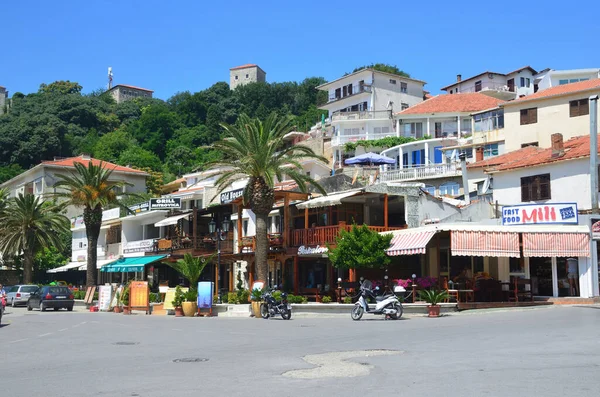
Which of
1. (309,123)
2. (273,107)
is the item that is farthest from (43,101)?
(309,123)

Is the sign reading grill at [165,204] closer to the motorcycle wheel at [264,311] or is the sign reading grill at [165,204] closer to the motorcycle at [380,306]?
the motorcycle wheel at [264,311]

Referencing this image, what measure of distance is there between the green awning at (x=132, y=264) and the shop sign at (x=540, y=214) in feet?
86.9

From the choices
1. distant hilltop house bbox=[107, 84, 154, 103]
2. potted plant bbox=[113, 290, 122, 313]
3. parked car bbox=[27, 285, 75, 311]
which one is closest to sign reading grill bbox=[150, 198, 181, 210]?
parked car bbox=[27, 285, 75, 311]

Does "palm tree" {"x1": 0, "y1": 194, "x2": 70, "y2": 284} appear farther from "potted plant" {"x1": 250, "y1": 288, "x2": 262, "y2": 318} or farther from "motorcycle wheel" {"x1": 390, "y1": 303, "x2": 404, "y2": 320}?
"motorcycle wheel" {"x1": 390, "y1": 303, "x2": 404, "y2": 320}

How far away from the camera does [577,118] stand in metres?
49.9

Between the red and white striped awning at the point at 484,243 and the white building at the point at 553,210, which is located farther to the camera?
the white building at the point at 553,210

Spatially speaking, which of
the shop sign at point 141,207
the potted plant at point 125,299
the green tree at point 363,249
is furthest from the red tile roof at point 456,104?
the potted plant at point 125,299

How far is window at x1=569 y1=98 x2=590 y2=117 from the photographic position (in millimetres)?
49781

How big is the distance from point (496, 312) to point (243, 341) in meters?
12.6

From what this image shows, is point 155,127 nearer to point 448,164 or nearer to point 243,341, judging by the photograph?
point 448,164

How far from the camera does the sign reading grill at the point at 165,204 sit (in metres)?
51.4

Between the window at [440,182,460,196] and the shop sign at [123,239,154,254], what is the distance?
23743 mm

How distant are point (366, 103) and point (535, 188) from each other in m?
47.2

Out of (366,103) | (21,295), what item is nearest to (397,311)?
(21,295)
